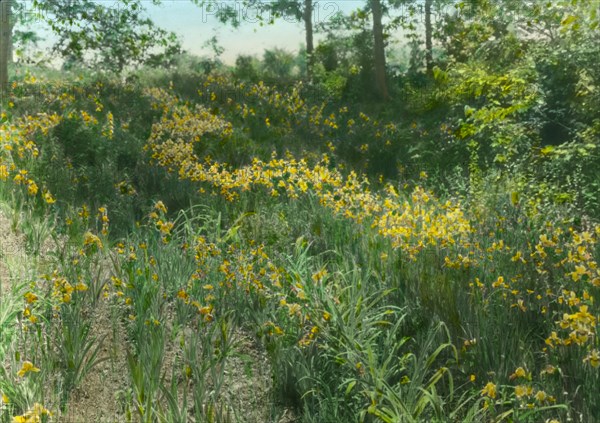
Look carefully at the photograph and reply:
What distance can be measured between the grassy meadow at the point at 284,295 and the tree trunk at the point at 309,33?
737 cm

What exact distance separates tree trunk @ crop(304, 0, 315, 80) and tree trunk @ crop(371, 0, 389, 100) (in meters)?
1.68

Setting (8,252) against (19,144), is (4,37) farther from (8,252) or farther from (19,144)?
(8,252)

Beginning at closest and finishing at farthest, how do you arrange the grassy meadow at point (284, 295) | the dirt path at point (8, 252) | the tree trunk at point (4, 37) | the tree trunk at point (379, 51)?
the grassy meadow at point (284, 295) < the dirt path at point (8, 252) < the tree trunk at point (4, 37) < the tree trunk at point (379, 51)

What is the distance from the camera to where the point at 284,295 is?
14.8 feet

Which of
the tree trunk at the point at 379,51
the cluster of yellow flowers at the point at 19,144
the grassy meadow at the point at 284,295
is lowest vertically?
the grassy meadow at the point at 284,295

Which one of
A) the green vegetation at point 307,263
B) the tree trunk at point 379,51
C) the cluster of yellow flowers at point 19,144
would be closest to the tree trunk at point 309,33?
the tree trunk at point 379,51

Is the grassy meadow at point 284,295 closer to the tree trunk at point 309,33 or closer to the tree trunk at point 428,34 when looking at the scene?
the tree trunk at point 428,34

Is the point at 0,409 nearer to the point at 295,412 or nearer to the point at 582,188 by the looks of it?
the point at 295,412

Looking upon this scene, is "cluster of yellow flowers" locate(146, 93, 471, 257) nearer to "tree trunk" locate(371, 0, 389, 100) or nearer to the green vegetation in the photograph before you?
the green vegetation

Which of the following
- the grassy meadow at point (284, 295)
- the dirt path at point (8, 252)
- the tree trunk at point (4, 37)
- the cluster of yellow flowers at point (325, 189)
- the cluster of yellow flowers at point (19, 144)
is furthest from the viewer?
the tree trunk at point (4, 37)

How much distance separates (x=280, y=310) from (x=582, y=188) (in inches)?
180

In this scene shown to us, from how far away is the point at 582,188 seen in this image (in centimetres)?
779

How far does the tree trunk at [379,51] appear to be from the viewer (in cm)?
1421

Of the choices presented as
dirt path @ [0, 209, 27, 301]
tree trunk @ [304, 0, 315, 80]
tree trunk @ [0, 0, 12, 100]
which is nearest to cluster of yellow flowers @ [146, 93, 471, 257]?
dirt path @ [0, 209, 27, 301]
